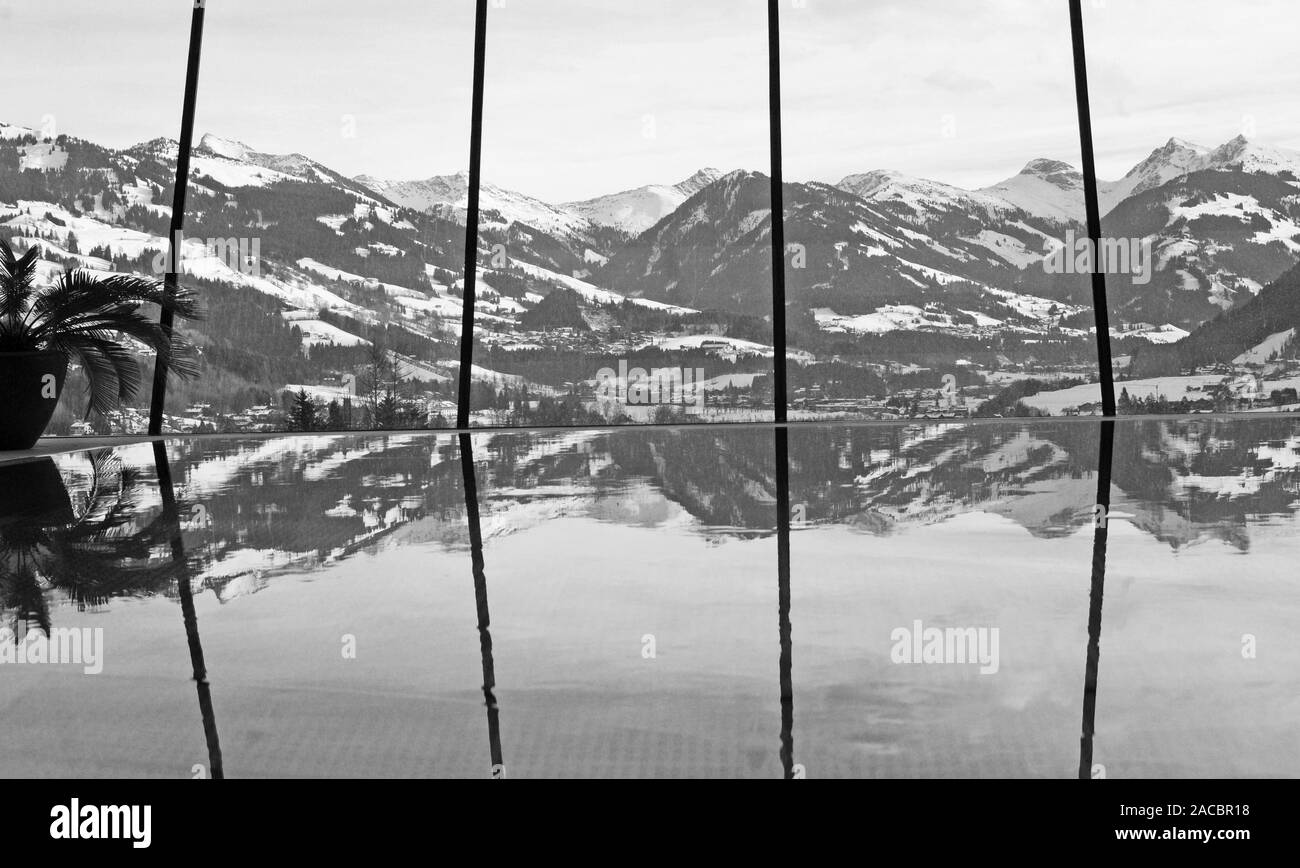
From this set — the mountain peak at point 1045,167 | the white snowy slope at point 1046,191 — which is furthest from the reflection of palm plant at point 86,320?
the mountain peak at point 1045,167

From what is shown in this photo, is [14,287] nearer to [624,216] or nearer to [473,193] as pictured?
[473,193]

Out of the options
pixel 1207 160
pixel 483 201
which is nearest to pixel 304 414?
pixel 483 201

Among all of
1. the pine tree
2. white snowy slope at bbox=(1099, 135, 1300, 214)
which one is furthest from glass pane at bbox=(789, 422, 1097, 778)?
white snowy slope at bbox=(1099, 135, 1300, 214)

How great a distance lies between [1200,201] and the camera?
895cm

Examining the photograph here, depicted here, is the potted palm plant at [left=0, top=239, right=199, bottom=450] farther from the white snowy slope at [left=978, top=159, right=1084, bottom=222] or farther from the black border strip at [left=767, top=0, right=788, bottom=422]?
the white snowy slope at [left=978, top=159, right=1084, bottom=222]

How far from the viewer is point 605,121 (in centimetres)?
880

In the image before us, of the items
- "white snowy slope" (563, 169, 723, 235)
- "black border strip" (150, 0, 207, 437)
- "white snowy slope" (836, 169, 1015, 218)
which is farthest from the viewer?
"white snowy slope" (563, 169, 723, 235)

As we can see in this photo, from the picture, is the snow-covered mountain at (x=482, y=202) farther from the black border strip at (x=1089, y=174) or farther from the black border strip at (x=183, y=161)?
the black border strip at (x=1089, y=174)

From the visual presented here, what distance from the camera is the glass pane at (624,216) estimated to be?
26.0 feet

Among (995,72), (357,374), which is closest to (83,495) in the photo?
(357,374)

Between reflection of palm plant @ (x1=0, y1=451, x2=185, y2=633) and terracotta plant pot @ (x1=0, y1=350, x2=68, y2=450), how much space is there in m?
2.60

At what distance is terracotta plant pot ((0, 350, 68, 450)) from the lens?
5988 millimetres
